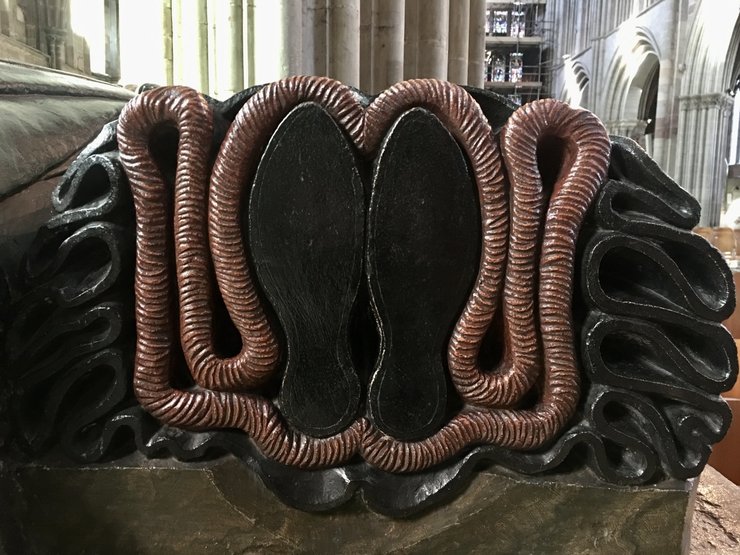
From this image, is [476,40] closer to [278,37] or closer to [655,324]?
[278,37]

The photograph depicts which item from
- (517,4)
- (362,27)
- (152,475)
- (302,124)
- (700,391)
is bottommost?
(152,475)

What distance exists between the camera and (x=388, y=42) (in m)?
2.15

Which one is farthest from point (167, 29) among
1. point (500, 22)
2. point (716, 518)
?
point (500, 22)

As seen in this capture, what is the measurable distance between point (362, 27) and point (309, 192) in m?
1.84

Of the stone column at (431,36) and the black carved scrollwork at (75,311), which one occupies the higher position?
the stone column at (431,36)

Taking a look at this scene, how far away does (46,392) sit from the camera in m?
0.61

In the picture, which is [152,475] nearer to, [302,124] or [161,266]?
[161,266]

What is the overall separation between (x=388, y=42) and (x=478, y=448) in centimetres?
189

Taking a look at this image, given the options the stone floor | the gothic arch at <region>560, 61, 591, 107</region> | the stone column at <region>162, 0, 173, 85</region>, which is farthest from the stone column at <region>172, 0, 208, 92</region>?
Result: the gothic arch at <region>560, 61, 591, 107</region>

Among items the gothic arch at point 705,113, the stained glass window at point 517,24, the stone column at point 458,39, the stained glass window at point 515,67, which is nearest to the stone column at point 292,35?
the stone column at point 458,39

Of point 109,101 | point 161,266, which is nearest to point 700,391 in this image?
point 161,266

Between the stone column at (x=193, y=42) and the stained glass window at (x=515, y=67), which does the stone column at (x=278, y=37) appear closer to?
the stone column at (x=193, y=42)

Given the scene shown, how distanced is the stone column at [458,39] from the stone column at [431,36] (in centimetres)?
30

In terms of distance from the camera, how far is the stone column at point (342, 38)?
187cm
